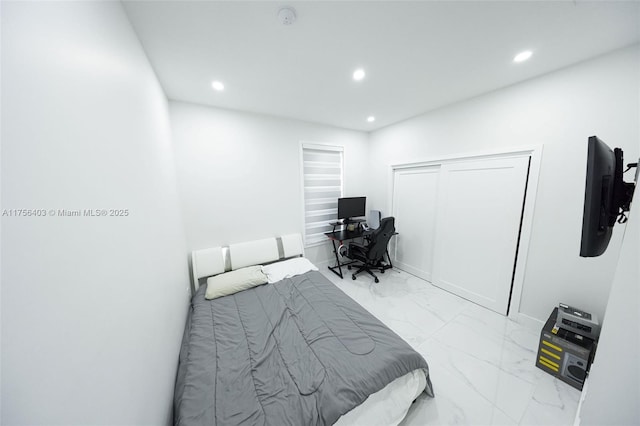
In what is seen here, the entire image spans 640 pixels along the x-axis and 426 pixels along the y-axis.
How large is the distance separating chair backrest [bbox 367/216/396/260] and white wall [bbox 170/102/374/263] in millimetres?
1165

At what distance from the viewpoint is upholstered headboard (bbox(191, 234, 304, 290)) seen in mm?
2355

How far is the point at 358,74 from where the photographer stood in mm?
1806

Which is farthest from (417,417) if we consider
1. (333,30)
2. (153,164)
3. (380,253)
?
(333,30)

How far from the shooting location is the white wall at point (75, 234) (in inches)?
17.3

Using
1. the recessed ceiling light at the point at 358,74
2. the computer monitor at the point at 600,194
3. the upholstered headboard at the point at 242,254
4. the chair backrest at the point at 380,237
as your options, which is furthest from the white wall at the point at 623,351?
the upholstered headboard at the point at 242,254

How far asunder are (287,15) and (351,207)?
8.65 feet

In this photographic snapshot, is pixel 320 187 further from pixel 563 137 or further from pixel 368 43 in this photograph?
pixel 563 137

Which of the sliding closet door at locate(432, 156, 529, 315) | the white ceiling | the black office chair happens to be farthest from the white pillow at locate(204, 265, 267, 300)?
the sliding closet door at locate(432, 156, 529, 315)

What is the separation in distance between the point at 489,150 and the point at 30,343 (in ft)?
10.8

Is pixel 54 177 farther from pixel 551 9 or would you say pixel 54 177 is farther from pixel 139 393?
pixel 551 9

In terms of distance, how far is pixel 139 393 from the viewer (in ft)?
2.76

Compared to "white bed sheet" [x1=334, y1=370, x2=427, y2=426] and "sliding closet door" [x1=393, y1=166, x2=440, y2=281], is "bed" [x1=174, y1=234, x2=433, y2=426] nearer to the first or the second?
"white bed sheet" [x1=334, y1=370, x2=427, y2=426]

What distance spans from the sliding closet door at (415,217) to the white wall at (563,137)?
0.74 meters

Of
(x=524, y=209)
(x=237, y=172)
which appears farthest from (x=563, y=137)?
(x=237, y=172)
